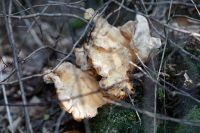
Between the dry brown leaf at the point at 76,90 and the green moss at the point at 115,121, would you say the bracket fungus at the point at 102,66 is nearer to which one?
the dry brown leaf at the point at 76,90

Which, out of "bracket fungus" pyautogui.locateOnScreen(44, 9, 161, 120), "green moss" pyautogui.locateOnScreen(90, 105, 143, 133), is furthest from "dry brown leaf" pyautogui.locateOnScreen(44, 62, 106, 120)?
"green moss" pyautogui.locateOnScreen(90, 105, 143, 133)

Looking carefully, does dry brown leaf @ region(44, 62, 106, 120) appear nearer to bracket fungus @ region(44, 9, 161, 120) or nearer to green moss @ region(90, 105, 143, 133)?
bracket fungus @ region(44, 9, 161, 120)

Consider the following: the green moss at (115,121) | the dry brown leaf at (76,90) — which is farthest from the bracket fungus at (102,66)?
the green moss at (115,121)

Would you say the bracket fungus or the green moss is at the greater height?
the bracket fungus

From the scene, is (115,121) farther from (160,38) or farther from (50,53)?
(50,53)

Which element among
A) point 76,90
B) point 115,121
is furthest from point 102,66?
point 115,121

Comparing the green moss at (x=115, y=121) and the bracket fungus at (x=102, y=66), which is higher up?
the bracket fungus at (x=102, y=66)

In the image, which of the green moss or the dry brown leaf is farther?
the green moss

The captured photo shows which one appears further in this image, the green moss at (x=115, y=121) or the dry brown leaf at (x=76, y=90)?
the green moss at (x=115, y=121)

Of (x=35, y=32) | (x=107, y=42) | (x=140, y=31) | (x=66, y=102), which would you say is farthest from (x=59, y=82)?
(x=35, y=32)
